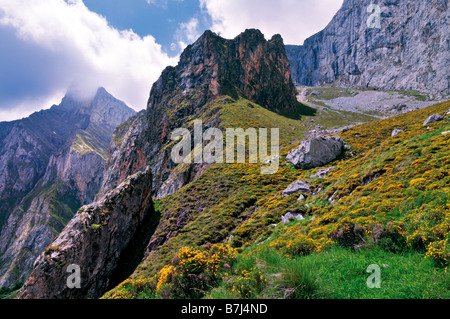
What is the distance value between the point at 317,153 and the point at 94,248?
122 feet

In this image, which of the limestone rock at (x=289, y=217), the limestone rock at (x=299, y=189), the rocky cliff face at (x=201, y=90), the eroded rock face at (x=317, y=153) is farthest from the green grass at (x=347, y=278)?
the rocky cliff face at (x=201, y=90)

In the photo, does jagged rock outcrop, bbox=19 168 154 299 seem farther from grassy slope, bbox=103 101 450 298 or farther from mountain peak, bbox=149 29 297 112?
mountain peak, bbox=149 29 297 112

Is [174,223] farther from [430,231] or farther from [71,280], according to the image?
[430,231]

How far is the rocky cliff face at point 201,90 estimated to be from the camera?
10225cm

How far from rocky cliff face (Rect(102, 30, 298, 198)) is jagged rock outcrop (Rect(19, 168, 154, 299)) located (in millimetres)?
40388

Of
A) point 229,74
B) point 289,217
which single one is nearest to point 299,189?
point 289,217

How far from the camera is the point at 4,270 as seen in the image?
168 metres

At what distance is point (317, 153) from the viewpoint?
3275 cm

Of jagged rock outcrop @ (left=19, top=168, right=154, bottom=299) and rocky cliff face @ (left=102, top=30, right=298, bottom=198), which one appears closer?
jagged rock outcrop @ (left=19, top=168, right=154, bottom=299)

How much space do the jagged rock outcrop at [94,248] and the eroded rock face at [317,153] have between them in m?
30.8

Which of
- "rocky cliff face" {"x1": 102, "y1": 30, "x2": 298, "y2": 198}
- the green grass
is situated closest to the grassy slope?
the green grass

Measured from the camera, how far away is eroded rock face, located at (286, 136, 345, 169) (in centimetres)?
3262

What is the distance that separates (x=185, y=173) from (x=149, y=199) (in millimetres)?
11616

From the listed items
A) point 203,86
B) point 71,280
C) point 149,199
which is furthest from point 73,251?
point 203,86
